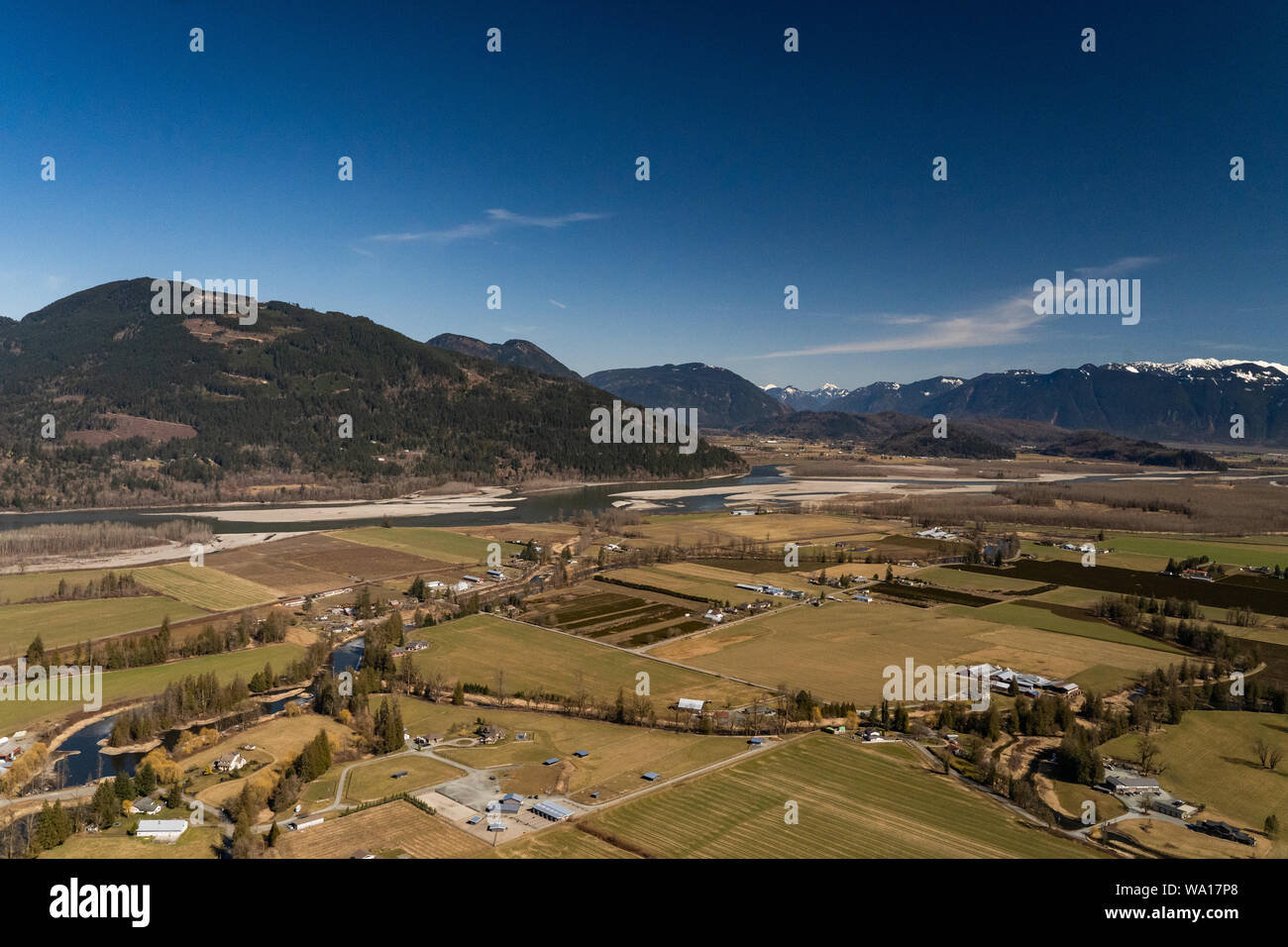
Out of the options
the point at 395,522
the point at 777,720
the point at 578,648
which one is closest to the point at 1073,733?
the point at 777,720

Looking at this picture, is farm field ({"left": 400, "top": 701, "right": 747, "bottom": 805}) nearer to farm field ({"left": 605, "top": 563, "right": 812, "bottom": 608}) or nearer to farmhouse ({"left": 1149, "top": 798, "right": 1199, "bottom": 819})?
farmhouse ({"left": 1149, "top": 798, "right": 1199, "bottom": 819})

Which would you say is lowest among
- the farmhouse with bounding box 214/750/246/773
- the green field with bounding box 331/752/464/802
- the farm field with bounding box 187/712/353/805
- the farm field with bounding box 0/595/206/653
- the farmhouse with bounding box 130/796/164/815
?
the green field with bounding box 331/752/464/802

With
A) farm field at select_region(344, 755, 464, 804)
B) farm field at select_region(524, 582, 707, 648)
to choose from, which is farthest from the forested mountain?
farm field at select_region(344, 755, 464, 804)

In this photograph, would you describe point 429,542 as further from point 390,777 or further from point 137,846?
point 137,846

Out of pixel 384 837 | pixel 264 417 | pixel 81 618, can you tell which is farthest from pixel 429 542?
pixel 264 417

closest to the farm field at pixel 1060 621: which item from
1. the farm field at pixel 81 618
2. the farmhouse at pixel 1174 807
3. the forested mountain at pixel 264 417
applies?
the farmhouse at pixel 1174 807
